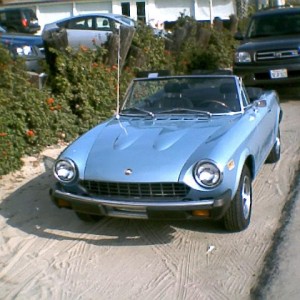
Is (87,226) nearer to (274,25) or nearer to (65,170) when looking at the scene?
(65,170)

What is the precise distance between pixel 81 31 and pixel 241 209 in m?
13.9

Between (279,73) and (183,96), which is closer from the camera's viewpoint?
(183,96)

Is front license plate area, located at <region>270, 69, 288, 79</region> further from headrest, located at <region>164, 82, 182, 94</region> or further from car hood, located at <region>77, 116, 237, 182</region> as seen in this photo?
car hood, located at <region>77, 116, 237, 182</region>

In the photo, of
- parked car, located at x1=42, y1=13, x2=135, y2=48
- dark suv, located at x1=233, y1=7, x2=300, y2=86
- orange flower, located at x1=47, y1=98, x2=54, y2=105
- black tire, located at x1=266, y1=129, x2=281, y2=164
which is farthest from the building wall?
black tire, located at x1=266, y1=129, x2=281, y2=164

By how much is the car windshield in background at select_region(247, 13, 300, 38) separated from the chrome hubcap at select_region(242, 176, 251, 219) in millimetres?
8014

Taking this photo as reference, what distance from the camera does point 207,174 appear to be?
5.18 m

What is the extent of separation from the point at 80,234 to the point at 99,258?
0.63 metres

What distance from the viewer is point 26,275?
5027 mm

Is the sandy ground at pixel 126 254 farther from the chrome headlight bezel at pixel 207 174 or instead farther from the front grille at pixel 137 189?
the chrome headlight bezel at pixel 207 174

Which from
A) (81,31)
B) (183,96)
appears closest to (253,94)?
(183,96)

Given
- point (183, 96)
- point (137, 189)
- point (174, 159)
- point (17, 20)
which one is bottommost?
point (137, 189)

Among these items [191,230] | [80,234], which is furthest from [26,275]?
[191,230]

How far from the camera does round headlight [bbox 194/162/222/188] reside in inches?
203

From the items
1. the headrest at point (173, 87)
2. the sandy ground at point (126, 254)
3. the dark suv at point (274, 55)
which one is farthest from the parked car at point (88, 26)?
the sandy ground at point (126, 254)
